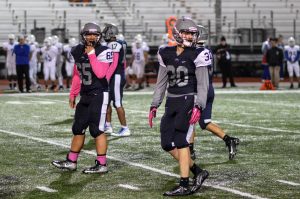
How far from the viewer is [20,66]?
77.9 feet

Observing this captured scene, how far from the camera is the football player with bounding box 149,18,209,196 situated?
7770 mm

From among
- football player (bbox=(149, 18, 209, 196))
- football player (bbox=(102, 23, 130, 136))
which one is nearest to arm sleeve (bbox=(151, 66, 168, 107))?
football player (bbox=(149, 18, 209, 196))

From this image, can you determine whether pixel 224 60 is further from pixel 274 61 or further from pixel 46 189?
pixel 46 189

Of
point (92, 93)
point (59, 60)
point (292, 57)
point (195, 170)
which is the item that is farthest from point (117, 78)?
point (292, 57)

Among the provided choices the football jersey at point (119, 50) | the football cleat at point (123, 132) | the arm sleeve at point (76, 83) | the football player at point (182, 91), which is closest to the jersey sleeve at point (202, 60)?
the football player at point (182, 91)

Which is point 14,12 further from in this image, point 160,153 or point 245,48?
point 160,153

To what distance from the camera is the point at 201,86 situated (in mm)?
7793

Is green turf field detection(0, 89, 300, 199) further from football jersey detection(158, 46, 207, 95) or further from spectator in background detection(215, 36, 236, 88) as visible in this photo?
spectator in background detection(215, 36, 236, 88)

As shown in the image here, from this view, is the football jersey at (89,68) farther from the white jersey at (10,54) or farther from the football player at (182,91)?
the white jersey at (10,54)

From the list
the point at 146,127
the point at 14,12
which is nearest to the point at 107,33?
the point at 146,127

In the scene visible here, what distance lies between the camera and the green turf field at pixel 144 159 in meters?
8.03

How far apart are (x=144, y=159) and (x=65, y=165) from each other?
1.20m

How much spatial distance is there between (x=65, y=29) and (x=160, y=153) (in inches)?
839

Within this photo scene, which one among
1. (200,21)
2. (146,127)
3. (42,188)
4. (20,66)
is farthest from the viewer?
(200,21)
